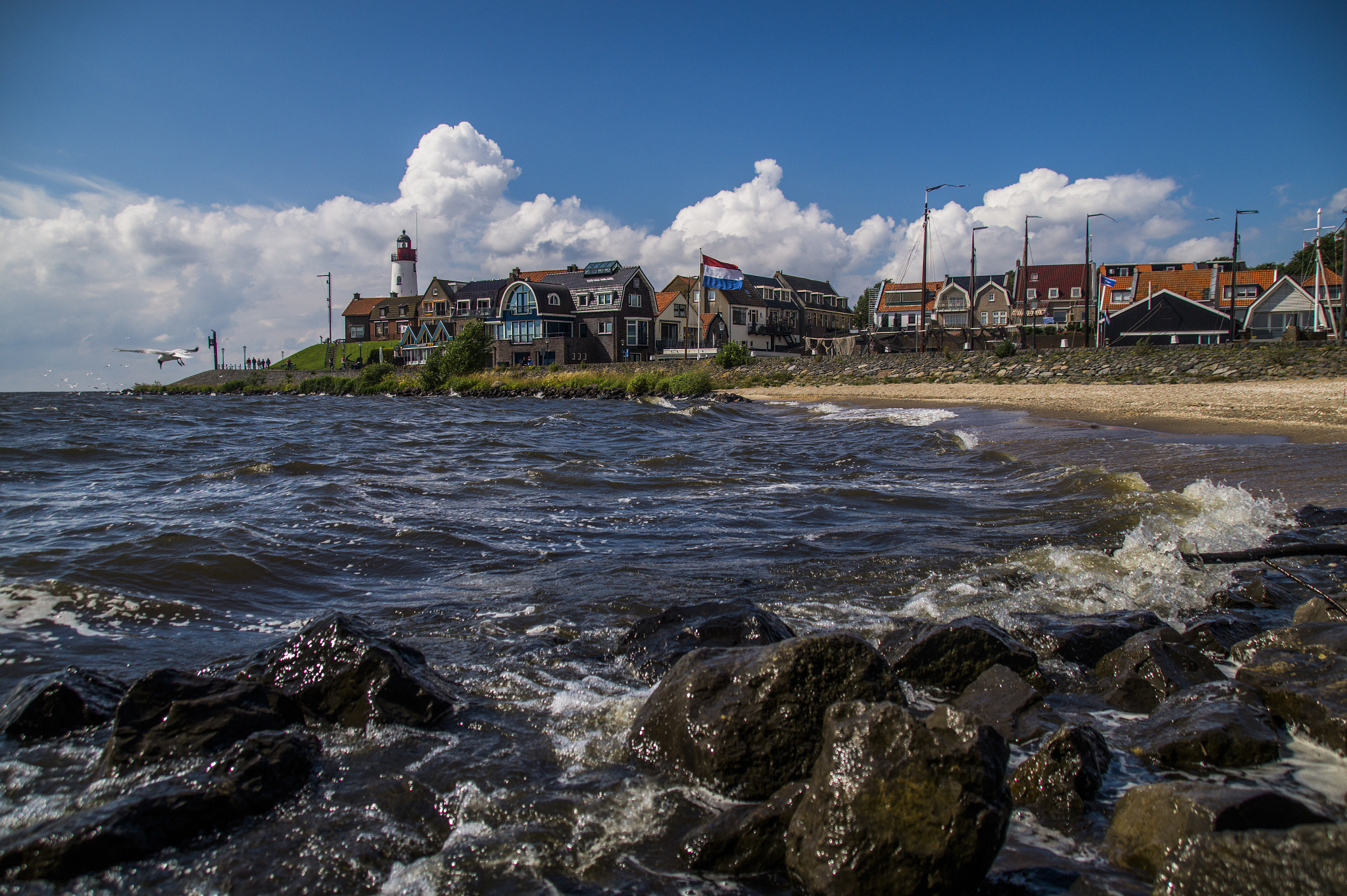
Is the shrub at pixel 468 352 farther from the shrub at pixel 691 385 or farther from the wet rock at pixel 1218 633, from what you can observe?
the wet rock at pixel 1218 633

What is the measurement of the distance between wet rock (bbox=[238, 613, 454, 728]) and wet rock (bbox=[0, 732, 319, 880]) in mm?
607

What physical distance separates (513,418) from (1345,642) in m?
31.8

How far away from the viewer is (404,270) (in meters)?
106

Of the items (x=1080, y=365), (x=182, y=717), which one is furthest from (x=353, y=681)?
(x=1080, y=365)

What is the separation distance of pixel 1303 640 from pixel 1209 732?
1721 mm

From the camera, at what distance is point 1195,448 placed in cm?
1458

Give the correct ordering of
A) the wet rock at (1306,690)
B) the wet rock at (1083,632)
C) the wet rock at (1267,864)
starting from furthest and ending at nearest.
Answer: the wet rock at (1083,632) → the wet rock at (1306,690) → the wet rock at (1267,864)

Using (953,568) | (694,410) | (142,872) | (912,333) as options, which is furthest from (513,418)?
(912,333)

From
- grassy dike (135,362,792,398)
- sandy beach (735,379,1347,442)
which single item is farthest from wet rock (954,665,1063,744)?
grassy dike (135,362,792,398)

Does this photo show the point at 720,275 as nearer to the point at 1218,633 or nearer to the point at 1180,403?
the point at 1180,403

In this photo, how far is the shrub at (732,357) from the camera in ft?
182

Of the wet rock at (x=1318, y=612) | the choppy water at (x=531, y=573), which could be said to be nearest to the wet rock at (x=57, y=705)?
the choppy water at (x=531, y=573)

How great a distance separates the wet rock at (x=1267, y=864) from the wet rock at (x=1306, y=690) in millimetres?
2119

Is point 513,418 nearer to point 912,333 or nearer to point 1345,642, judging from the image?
point 1345,642
